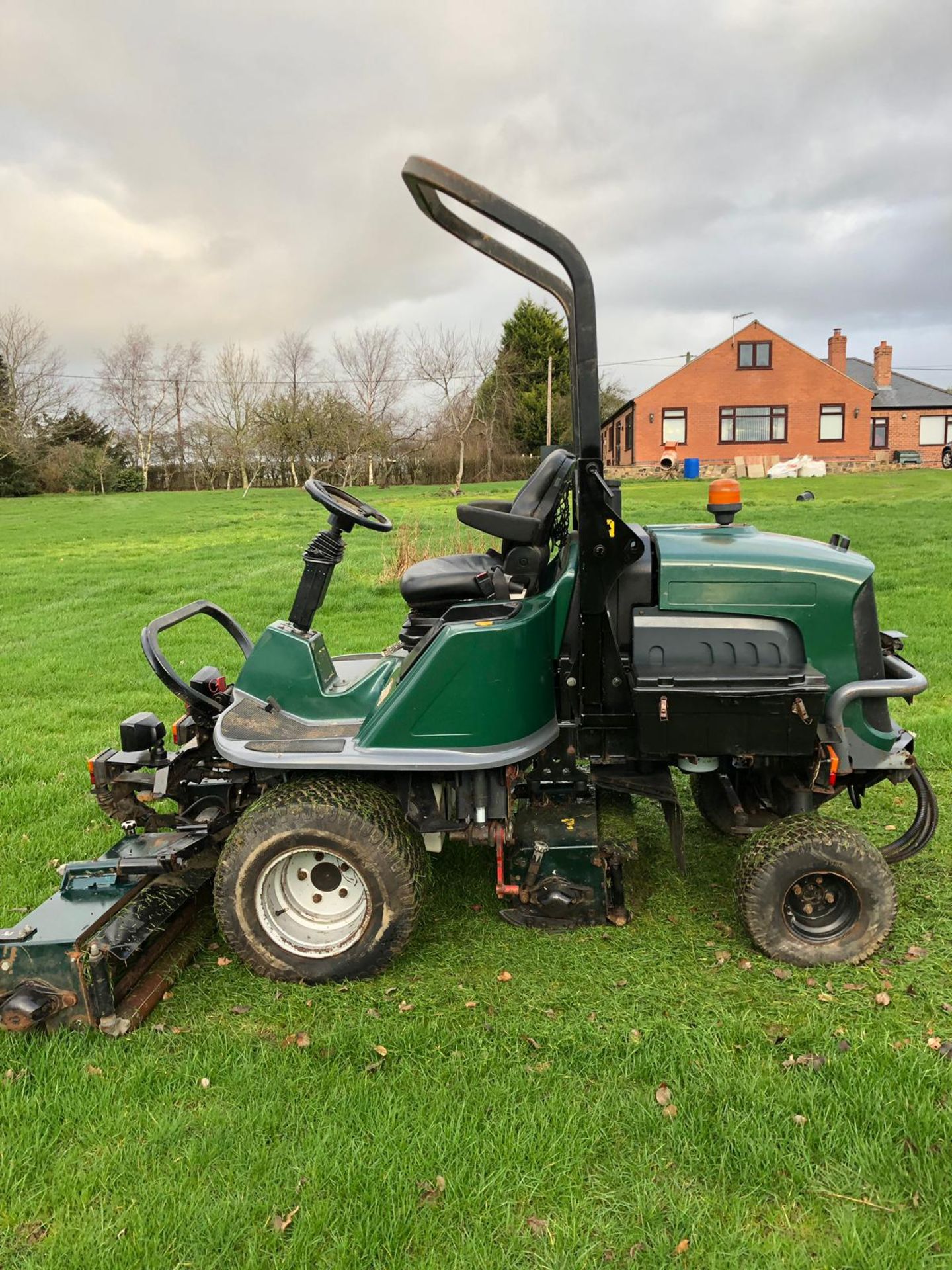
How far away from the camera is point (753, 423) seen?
36.9 m

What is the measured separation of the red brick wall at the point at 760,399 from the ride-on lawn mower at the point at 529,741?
35253 millimetres

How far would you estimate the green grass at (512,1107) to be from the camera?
6.73 feet

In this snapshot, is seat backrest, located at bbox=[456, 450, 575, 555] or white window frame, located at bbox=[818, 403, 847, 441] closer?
seat backrest, located at bbox=[456, 450, 575, 555]

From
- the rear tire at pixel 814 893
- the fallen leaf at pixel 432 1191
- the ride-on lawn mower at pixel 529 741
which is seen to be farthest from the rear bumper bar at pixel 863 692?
the fallen leaf at pixel 432 1191

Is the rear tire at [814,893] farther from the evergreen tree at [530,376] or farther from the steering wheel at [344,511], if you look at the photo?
the evergreen tree at [530,376]

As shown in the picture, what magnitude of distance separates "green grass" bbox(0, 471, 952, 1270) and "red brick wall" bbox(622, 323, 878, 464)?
35.1m

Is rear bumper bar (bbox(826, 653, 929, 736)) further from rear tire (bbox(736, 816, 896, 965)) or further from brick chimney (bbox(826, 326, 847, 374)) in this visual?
brick chimney (bbox(826, 326, 847, 374))

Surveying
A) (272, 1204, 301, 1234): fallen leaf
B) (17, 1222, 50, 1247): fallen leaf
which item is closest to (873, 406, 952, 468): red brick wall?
(272, 1204, 301, 1234): fallen leaf

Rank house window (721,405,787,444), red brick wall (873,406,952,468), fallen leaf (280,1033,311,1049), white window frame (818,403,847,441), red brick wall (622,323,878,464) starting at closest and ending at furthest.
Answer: fallen leaf (280,1033,311,1049)
red brick wall (622,323,878,464)
white window frame (818,403,847,441)
house window (721,405,787,444)
red brick wall (873,406,952,468)

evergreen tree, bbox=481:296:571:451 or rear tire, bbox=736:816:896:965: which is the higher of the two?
evergreen tree, bbox=481:296:571:451

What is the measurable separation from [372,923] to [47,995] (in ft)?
3.38

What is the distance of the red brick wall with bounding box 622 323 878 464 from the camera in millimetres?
36156

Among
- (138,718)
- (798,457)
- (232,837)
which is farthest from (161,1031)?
(798,457)

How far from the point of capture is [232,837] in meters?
3.02
